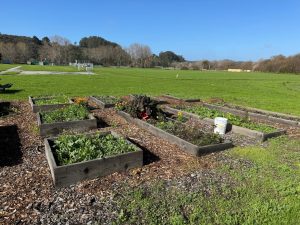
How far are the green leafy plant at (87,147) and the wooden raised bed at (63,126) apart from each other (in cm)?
146

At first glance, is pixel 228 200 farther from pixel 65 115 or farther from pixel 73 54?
pixel 73 54

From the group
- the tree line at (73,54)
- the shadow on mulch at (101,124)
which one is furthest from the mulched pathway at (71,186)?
the tree line at (73,54)

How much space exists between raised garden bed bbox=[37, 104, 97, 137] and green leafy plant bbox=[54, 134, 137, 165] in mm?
1476

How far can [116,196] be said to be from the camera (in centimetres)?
398

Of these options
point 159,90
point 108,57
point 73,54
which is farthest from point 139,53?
point 159,90

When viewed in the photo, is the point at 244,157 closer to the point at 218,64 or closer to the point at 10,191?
the point at 10,191

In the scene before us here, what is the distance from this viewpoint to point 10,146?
601cm

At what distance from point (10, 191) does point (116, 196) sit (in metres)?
1.64

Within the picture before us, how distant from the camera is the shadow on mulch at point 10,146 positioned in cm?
523

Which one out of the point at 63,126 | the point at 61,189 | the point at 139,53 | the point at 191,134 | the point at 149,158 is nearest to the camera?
the point at 61,189

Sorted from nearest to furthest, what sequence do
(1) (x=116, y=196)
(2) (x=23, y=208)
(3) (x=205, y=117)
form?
(2) (x=23, y=208) → (1) (x=116, y=196) → (3) (x=205, y=117)

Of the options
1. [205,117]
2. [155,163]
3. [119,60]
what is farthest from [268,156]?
[119,60]

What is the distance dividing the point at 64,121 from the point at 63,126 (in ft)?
0.69

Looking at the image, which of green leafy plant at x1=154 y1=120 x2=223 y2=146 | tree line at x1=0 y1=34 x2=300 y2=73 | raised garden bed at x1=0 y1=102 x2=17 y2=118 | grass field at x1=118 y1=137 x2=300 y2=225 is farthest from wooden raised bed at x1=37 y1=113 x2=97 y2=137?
tree line at x1=0 y1=34 x2=300 y2=73
